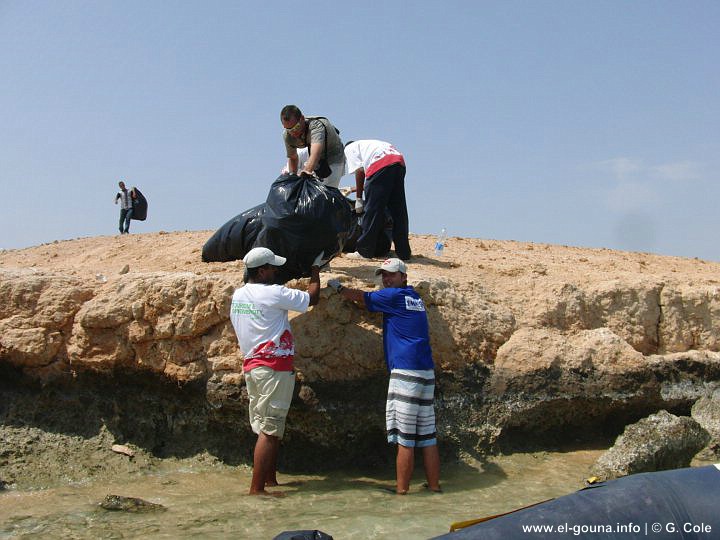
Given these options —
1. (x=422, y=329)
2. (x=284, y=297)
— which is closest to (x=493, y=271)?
(x=422, y=329)

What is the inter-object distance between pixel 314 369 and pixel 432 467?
0.96m

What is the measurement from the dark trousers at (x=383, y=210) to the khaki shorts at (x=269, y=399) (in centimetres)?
196

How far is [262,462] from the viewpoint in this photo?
400cm

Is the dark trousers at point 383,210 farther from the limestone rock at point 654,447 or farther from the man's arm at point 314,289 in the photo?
the limestone rock at point 654,447

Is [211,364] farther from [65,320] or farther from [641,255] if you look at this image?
[641,255]

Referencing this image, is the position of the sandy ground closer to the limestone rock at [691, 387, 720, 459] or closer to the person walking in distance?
the limestone rock at [691, 387, 720, 459]

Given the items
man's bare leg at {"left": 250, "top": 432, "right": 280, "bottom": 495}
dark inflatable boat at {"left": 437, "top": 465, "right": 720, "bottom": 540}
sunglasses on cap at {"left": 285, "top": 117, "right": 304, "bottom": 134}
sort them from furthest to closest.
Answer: sunglasses on cap at {"left": 285, "top": 117, "right": 304, "bottom": 134}, man's bare leg at {"left": 250, "top": 432, "right": 280, "bottom": 495}, dark inflatable boat at {"left": 437, "top": 465, "right": 720, "bottom": 540}

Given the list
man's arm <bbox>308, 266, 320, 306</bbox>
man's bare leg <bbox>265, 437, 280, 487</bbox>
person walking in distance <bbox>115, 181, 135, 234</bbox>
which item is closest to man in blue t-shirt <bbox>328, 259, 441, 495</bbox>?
man's arm <bbox>308, 266, 320, 306</bbox>

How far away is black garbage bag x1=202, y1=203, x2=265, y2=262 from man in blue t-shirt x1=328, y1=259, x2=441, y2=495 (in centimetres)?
128

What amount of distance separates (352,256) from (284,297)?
5.87 feet

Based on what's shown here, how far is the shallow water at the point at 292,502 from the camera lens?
11.5 feet

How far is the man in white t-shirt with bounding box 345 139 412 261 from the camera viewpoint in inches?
224

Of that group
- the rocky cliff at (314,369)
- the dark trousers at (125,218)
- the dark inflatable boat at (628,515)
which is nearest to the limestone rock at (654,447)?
the rocky cliff at (314,369)

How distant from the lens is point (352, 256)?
5832 millimetres
